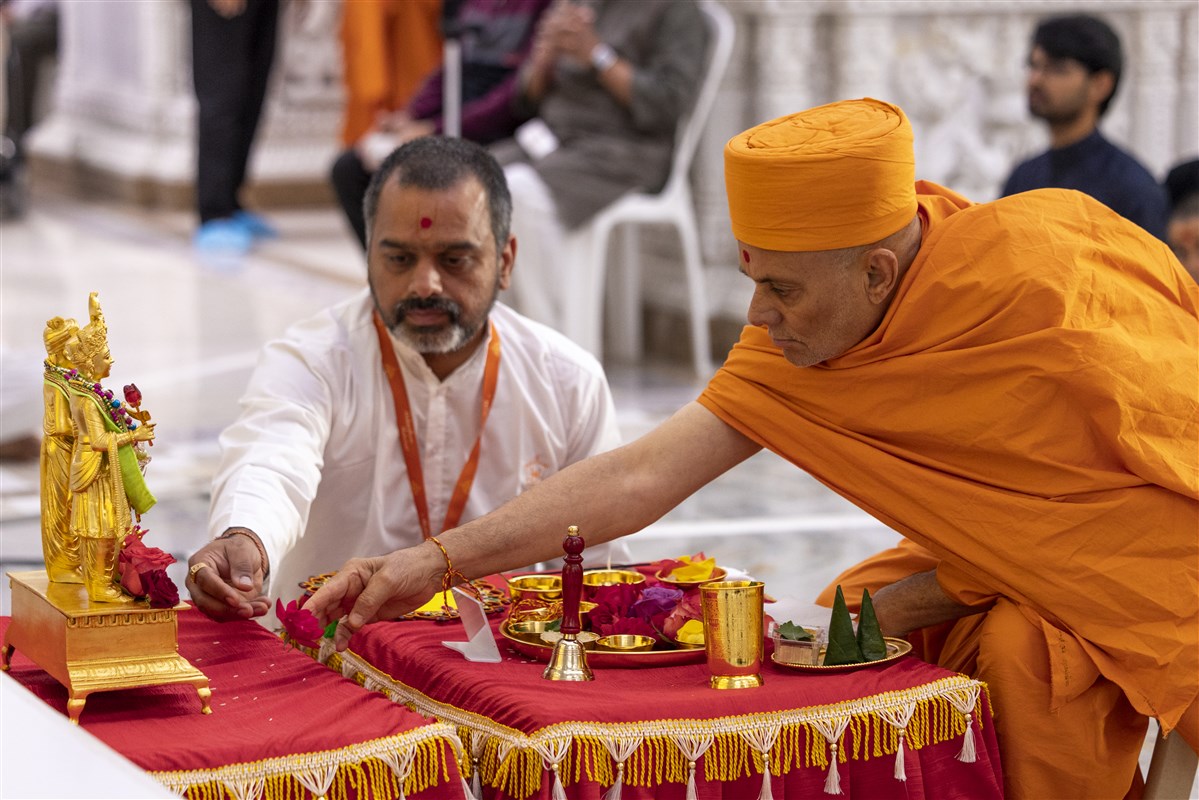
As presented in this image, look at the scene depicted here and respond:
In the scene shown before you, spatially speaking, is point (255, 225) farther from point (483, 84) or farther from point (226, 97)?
point (483, 84)

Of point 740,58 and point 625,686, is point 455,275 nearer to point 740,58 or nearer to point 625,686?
point 625,686

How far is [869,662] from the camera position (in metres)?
2.82

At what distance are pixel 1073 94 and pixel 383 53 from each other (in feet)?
15.0

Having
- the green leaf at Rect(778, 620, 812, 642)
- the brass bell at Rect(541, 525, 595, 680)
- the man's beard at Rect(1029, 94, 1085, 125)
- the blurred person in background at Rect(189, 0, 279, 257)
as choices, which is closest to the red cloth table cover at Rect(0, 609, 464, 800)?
the brass bell at Rect(541, 525, 595, 680)

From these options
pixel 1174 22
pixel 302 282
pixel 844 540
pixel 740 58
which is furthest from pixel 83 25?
pixel 844 540

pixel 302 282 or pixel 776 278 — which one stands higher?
pixel 776 278

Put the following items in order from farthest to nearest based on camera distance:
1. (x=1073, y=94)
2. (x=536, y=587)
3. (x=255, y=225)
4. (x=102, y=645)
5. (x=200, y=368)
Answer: (x=255, y=225), (x=200, y=368), (x=1073, y=94), (x=536, y=587), (x=102, y=645)

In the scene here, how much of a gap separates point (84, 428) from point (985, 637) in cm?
142

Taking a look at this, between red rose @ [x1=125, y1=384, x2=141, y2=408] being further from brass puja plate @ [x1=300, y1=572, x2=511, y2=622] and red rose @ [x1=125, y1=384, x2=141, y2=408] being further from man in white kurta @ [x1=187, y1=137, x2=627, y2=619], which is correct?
man in white kurta @ [x1=187, y1=137, x2=627, y2=619]

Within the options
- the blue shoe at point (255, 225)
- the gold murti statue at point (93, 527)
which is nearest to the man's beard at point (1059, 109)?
the gold murti statue at point (93, 527)

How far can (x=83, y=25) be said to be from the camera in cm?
1378

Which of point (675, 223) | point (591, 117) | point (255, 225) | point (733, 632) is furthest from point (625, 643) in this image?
point (255, 225)

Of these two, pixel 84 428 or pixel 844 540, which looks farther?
pixel 844 540

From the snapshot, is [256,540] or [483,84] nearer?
[256,540]
